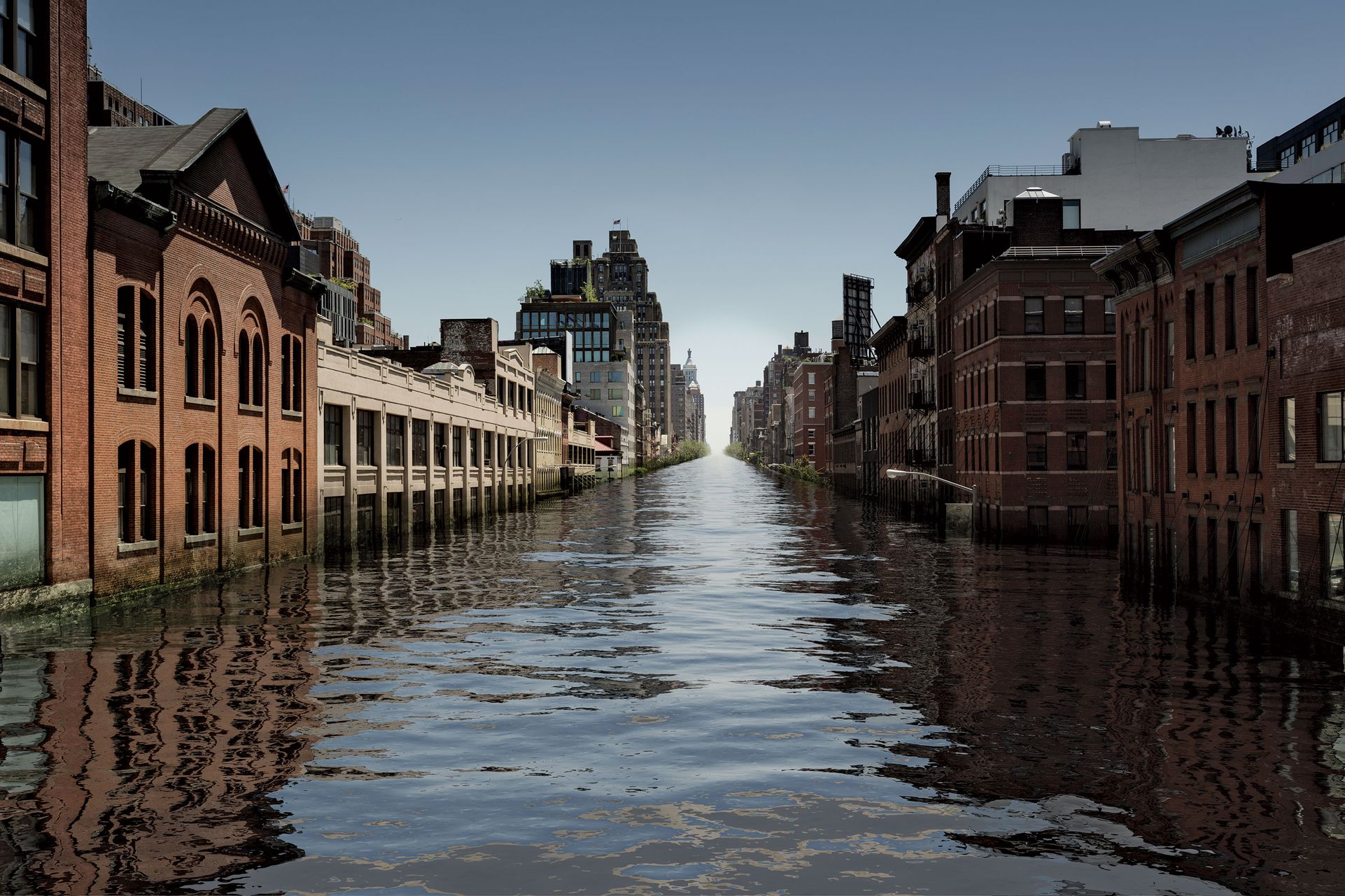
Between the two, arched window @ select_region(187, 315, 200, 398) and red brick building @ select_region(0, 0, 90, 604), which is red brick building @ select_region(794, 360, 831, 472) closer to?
arched window @ select_region(187, 315, 200, 398)

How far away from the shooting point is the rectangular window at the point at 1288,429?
29016mm

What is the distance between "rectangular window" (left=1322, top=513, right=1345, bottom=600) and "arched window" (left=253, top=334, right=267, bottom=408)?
33.2 m

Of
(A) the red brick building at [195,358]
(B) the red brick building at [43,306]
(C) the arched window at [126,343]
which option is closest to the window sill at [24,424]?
(B) the red brick building at [43,306]

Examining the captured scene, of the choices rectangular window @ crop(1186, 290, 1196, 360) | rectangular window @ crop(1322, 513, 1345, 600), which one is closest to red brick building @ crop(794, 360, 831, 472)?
rectangular window @ crop(1186, 290, 1196, 360)

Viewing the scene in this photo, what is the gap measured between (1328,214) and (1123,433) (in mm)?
14056

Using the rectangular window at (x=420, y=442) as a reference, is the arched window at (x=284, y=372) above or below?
above

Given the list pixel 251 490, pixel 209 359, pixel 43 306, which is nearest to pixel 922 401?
pixel 251 490

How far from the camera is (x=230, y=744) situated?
1664 cm

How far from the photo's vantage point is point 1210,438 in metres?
34.9

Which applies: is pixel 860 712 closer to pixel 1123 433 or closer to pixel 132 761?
pixel 132 761

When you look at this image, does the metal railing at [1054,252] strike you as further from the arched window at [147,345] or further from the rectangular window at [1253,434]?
the arched window at [147,345]

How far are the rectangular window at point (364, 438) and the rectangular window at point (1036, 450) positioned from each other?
3229 cm

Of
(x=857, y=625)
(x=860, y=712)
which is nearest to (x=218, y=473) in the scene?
(x=857, y=625)

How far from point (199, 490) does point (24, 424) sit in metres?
10.2
